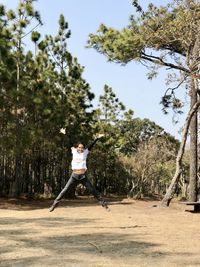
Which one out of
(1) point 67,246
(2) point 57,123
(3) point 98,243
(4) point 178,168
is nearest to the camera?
(1) point 67,246

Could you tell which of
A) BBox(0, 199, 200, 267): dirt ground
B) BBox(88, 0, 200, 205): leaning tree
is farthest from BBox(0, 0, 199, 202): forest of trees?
BBox(0, 199, 200, 267): dirt ground

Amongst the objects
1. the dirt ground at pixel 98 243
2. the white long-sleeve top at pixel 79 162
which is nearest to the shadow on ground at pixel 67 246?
the dirt ground at pixel 98 243

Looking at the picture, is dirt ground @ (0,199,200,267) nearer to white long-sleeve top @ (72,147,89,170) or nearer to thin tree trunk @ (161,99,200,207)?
white long-sleeve top @ (72,147,89,170)

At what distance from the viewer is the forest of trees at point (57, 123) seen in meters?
18.2

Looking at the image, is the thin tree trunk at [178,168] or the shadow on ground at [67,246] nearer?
the shadow on ground at [67,246]

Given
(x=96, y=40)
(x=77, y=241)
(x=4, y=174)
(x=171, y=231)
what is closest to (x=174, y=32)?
(x=96, y=40)

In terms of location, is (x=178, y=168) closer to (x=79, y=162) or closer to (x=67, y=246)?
(x=79, y=162)

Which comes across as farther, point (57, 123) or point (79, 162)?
point (57, 123)

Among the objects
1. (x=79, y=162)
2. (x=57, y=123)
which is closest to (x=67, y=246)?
(x=79, y=162)

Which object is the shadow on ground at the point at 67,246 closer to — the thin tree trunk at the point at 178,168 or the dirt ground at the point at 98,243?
the dirt ground at the point at 98,243

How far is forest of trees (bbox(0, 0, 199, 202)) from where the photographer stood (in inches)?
715

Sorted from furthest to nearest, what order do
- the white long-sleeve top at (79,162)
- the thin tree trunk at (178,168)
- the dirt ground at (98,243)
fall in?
the thin tree trunk at (178,168) → the white long-sleeve top at (79,162) → the dirt ground at (98,243)

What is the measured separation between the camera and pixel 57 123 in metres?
21.3

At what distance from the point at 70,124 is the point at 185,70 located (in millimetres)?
11343
